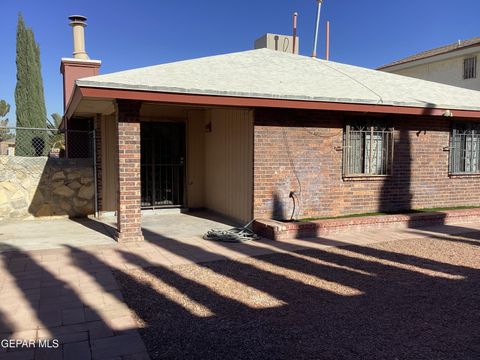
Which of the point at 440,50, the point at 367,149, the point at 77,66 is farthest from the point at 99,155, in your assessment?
the point at 440,50

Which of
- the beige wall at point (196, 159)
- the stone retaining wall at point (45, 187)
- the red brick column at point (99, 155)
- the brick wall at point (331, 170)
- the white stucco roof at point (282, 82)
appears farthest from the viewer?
the beige wall at point (196, 159)

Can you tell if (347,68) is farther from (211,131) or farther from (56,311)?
(56,311)

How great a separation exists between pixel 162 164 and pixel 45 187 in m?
2.60

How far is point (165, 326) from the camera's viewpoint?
3.64 m

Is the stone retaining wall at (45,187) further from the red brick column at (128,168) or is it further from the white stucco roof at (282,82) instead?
the white stucco roof at (282,82)

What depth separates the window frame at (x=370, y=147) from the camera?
325 inches

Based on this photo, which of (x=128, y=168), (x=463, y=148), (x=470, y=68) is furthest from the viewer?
(x=470, y=68)

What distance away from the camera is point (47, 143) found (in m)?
18.9

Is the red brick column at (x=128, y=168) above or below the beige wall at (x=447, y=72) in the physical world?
below

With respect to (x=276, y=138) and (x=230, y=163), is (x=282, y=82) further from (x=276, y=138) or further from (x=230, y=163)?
(x=230, y=163)

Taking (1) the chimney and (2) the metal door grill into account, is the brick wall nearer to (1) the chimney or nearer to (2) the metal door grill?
(2) the metal door grill

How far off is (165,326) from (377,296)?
7.33ft

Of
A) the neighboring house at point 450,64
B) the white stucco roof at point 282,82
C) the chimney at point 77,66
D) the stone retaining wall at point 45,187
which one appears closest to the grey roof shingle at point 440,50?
the neighboring house at point 450,64

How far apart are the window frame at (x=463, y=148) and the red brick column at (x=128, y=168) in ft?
22.5
